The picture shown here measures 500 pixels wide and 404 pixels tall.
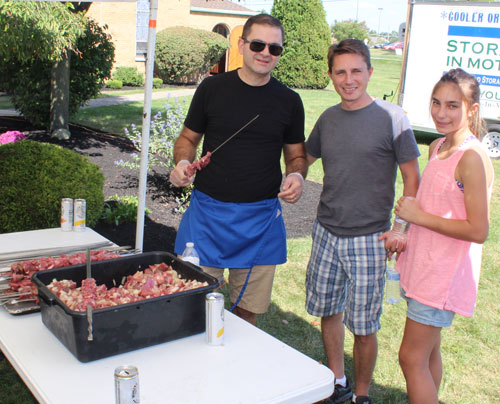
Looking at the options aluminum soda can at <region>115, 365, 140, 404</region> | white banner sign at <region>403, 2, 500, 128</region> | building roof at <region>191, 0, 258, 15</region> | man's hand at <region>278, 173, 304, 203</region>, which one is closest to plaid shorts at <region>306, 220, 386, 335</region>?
man's hand at <region>278, 173, 304, 203</region>

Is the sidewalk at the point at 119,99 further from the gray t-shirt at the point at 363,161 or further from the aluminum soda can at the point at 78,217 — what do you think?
the gray t-shirt at the point at 363,161

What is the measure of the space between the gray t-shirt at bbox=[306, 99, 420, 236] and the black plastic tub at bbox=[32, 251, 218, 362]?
999 millimetres

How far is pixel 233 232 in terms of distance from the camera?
299 cm

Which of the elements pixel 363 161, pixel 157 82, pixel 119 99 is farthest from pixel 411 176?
pixel 157 82

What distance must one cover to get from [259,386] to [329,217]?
53.3 inches

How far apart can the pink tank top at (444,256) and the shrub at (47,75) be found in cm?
899

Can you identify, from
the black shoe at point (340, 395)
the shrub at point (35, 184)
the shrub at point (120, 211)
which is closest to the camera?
the black shoe at point (340, 395)

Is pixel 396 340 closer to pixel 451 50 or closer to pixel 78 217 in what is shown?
pixel 78 217

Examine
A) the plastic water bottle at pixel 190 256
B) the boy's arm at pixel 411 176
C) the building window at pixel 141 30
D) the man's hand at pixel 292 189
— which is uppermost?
the building window at pixel 141 30

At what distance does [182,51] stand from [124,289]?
20511 millimetres

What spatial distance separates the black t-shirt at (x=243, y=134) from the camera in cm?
298

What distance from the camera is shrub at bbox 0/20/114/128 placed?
407 inches

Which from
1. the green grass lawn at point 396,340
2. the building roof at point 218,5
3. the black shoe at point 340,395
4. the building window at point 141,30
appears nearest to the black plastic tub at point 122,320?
the black shoe at point 340,395

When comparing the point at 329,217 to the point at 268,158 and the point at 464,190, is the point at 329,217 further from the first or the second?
the point at 464,190
